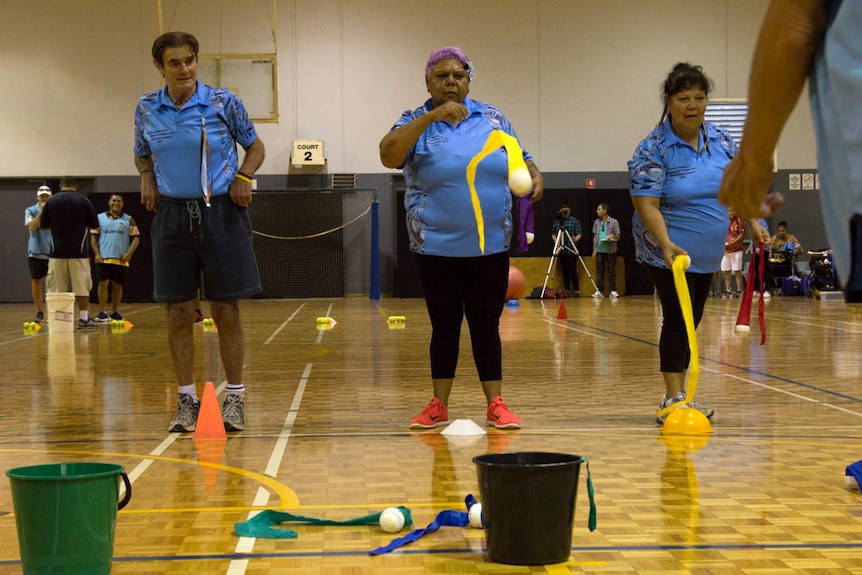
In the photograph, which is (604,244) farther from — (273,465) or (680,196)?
(273,465)

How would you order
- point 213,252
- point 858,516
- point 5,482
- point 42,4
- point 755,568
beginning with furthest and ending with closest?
point 42,4 < point 213,252 < point 5,482 < point 858,516 < point 755,568

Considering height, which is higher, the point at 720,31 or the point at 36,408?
the point at 720,31

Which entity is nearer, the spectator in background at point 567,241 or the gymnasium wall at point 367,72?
the spectator in background at point 567,241

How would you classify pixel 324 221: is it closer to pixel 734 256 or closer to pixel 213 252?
pixel 734 256

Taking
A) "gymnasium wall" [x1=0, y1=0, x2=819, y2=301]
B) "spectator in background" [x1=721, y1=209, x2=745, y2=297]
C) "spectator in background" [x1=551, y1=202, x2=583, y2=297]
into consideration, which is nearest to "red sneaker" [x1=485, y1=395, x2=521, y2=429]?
"spectator in background" [x1=721, y1=209, x2=745, y2=297]

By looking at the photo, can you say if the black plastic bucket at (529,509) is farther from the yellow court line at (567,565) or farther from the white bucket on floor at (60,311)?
the white bucket on floor at (60,311)

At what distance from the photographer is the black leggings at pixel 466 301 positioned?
4562 mm

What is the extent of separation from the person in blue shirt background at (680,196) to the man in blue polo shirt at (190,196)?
1.82 m

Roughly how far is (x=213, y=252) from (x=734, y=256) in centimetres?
1564

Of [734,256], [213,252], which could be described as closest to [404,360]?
[213,252]

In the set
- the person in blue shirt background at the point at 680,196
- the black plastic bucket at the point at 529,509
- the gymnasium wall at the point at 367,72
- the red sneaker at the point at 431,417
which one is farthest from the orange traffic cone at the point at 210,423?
the gymnasium wall at the point at 367,72

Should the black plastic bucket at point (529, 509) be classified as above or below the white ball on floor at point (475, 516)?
above

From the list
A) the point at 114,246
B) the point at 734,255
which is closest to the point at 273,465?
the point at 114,246

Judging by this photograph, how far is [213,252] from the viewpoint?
180 inches
